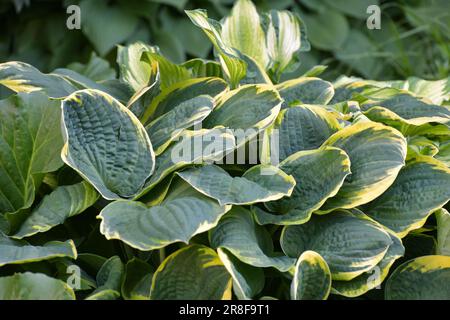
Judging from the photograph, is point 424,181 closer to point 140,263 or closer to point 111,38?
point 140,263

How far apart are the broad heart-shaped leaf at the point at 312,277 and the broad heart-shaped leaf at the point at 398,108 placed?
33cm

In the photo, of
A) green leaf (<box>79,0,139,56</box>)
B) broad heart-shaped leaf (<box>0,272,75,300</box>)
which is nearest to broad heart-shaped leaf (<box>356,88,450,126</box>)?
broad heart-shaped leaf (<box>0,272,75,300</box>)

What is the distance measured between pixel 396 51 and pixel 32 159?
2442mm

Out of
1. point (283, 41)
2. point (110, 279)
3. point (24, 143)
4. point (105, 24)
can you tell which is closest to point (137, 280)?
point (110, 279)

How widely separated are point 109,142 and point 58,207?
12 centimetres

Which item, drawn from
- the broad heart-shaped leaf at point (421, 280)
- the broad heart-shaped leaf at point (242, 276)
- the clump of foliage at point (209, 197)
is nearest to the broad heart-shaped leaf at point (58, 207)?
the clump of foliage at point (209, 197)

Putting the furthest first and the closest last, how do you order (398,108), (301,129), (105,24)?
(105,24) < (398,108) < (301,129)

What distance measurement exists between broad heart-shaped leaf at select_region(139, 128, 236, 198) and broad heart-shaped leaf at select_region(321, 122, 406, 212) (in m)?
0.17

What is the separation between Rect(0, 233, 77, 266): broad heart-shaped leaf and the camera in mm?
822

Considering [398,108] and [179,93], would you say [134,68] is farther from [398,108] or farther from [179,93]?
[398,108]

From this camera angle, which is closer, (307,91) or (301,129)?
(301,129)

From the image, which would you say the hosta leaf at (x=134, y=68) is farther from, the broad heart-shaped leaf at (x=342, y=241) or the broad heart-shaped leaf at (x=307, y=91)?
the broad heart-shaped leaf at (x=342, y=241)

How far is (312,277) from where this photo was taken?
33.7 inches
